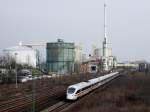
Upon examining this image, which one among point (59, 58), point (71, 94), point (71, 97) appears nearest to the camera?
point (71, 97)

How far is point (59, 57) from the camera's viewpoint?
158 m

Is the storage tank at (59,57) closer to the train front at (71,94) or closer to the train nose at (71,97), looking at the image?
the train front at (71,94)

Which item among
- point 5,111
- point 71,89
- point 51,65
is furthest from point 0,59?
point 5,111

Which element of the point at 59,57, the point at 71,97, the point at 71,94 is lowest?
the point at 71,97

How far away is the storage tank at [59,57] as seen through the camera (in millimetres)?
153750

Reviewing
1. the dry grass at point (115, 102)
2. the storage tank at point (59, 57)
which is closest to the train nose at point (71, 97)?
the dry grass at point (115, 102)

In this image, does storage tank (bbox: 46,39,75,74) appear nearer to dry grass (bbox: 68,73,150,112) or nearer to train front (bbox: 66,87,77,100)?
dry grass (bbox: 68,73,150,112)

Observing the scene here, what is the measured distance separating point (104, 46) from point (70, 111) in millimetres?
148700

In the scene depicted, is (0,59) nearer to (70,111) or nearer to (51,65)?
(51,65)

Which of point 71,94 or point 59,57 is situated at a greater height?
point 59,57

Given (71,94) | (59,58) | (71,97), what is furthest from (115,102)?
(59,58)

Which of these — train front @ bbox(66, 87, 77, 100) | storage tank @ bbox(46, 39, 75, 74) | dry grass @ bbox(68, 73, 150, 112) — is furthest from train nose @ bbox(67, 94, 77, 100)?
storage tank @ bbox(46, 39, 75, 74)

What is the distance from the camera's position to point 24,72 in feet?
339

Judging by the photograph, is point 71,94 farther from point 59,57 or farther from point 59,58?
point 59,57
